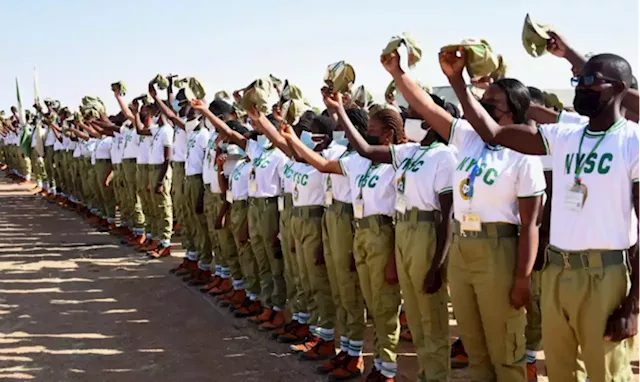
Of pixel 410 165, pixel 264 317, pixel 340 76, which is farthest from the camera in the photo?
pixel 264 317

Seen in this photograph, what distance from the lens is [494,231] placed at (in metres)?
3.80

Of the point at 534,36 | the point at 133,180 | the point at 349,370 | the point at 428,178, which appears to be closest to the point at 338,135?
the point at 428,178

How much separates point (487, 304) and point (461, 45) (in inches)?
60.8

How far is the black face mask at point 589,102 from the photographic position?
10.3ft

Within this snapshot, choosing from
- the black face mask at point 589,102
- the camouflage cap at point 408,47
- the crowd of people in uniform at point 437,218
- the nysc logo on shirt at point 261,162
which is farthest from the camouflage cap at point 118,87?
the black face mask at point 589,102

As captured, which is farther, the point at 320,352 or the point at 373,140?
the point at 320,352

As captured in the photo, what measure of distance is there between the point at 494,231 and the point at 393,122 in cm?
136

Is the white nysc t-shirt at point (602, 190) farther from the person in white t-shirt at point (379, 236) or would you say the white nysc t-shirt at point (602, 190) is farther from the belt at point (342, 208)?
the belt at point (342, 208)

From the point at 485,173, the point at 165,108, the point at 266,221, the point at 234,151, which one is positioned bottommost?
the point at 266,221

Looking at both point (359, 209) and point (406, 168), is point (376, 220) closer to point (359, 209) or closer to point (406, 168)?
point (359, 209)

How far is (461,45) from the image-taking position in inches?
127

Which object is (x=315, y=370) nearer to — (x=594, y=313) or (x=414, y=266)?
(x=414, y=266)

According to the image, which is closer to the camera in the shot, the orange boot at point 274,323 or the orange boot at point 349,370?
the orange boot at point 349,370

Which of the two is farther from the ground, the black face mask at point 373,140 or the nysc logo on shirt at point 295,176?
the black face mask at point 373,140
